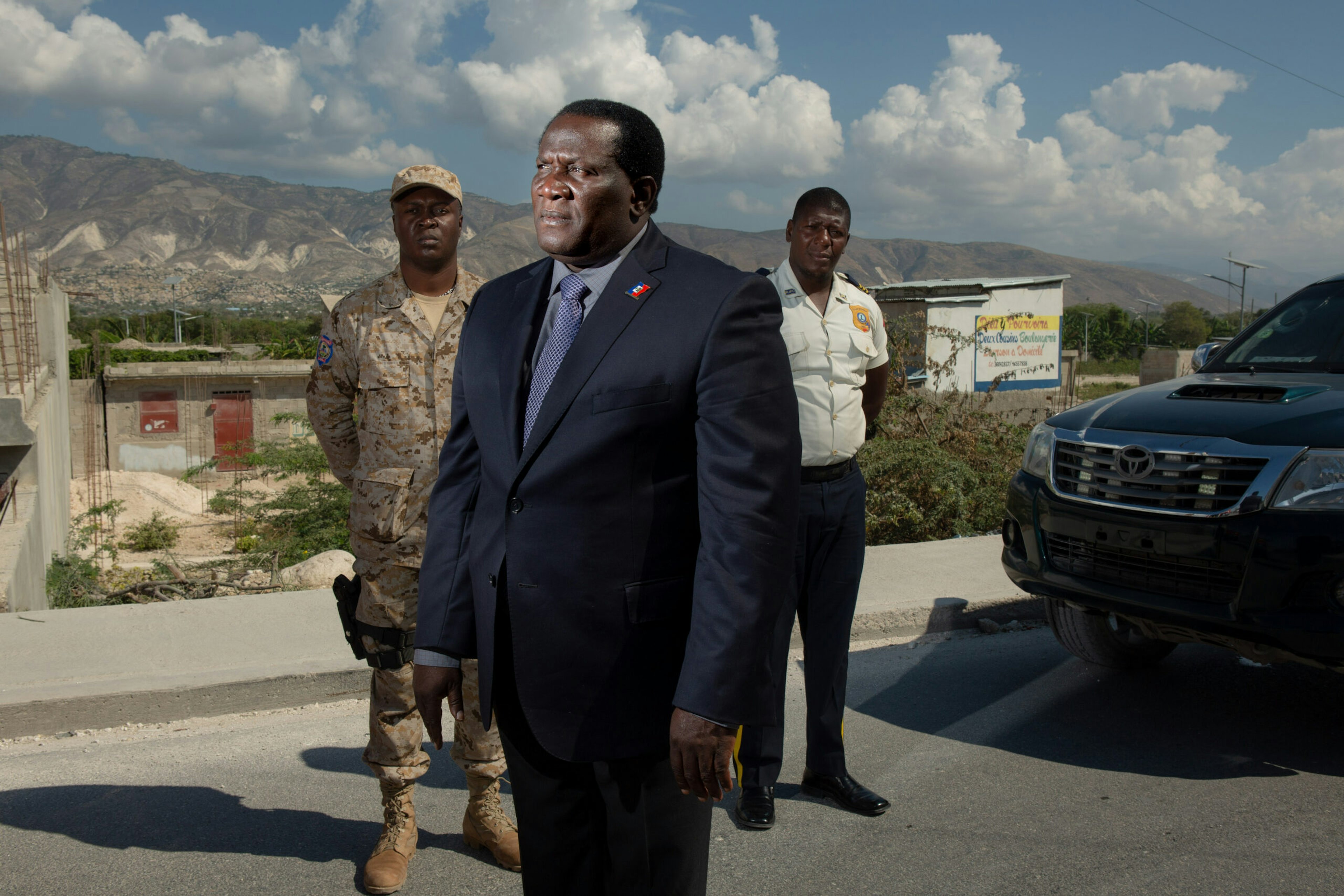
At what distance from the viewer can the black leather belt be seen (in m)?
3.52

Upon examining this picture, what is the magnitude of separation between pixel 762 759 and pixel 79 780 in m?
2.59

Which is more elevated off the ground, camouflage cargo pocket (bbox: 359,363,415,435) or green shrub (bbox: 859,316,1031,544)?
camouflage cargo pocket (bbox: 359,363,415,435)

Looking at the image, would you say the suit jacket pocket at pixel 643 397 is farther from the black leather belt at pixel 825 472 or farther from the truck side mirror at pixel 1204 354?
the truck side mirror at pixel 1204 354

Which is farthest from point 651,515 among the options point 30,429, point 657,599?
point 30,429

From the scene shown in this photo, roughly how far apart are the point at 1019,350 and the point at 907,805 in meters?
29.2

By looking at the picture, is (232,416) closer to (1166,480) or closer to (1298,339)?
(1298,339)

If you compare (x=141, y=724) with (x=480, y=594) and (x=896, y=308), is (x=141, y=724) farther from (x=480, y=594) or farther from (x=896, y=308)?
(x=896, y=308)

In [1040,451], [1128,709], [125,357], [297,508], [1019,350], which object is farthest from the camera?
[125,357]

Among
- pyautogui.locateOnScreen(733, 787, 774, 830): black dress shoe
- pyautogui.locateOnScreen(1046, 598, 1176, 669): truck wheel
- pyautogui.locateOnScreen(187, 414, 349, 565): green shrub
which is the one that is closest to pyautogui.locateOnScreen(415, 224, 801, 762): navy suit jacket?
pyautogui.locateOnScreen(733, 787, 774, 830): black dress shoe

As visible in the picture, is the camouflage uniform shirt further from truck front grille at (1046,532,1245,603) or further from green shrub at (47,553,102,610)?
green shrub at (47,553,102,610)

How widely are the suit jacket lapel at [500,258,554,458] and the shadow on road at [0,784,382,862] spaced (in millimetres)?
2026

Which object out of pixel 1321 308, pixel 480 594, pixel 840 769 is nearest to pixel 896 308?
pixel 1321 308

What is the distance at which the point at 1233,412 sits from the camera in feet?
12.7

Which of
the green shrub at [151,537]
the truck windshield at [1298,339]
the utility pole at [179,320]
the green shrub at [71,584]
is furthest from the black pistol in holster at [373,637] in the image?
the utility pole at [179,320]
